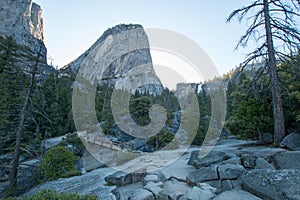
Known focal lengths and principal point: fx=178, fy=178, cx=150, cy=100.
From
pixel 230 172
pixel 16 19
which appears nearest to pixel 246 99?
pixel 230 172

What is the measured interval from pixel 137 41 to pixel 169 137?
7352 centimetres

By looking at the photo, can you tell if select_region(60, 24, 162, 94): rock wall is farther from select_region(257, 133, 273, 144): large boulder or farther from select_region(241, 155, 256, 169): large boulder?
select_region(241, 155, 256, 169): large boulder

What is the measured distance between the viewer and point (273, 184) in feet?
11.6

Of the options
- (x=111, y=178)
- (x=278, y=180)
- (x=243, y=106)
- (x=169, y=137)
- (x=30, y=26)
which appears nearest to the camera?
(x=278, y=180)

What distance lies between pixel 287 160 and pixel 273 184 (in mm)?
2607

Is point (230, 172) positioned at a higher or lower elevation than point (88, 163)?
higher

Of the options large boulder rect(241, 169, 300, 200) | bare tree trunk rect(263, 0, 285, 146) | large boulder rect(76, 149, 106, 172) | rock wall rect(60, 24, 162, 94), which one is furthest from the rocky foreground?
rock wall rect(60, 24, 162, 94)

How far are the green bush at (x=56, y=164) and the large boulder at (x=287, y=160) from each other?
28.4 ft

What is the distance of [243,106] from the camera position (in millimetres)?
10836

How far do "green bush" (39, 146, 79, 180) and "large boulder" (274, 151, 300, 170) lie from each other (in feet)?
28.4

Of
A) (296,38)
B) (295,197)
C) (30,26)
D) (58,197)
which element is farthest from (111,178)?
(30,26)

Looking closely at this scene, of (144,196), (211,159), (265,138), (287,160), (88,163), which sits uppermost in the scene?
(265,138)

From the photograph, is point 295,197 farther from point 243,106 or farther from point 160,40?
point 160,40

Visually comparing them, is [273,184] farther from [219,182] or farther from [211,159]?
[211,159]
